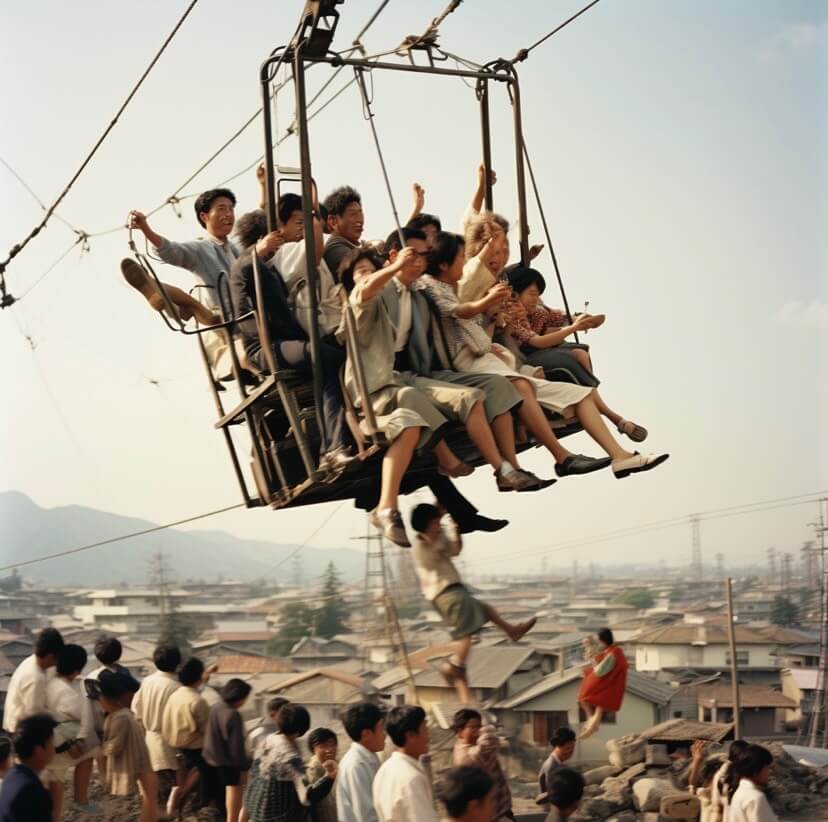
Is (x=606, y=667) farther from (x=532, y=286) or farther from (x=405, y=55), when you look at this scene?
(x=405, y=55)

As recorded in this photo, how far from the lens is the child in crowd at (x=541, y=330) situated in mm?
10383

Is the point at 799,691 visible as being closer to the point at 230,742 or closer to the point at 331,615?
the point at 331,615

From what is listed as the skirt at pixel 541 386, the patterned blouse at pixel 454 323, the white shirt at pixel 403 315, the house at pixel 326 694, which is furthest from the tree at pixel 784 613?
the white shirt at pixel 403 315

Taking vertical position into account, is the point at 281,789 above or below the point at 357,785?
below

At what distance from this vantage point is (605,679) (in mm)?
12711

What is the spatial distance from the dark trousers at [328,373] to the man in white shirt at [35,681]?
1974 millimetres

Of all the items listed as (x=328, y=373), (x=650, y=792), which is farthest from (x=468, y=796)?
(x=650, y=792)

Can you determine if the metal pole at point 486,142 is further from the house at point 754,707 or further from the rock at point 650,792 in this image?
the house at point 754,707

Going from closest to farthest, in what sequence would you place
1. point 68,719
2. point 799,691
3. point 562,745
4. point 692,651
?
point 68,719
point 562,745
point 799,691
point 692,651

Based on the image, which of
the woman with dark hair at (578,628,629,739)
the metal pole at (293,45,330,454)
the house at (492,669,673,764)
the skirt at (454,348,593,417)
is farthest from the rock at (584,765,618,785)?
the house at (492,669,673,764)

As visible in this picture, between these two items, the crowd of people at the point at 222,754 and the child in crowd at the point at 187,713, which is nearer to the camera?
the crowd of people at the point at 222,754

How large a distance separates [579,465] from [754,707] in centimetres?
4967

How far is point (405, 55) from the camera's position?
1006 cm

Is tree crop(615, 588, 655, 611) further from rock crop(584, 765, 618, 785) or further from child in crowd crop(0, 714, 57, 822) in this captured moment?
child in crowd crop(0, 714, 57, 822)
